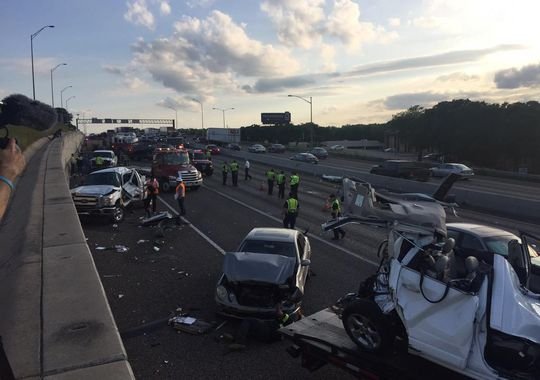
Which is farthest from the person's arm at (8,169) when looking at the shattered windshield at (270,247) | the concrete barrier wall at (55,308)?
the shattered windshield at (270,247)

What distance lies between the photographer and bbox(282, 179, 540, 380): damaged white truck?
4863mm

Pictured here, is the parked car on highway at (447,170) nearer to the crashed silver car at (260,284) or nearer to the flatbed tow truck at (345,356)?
the crashed silver car at (260,284)

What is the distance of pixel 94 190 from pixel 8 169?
16.5 meters

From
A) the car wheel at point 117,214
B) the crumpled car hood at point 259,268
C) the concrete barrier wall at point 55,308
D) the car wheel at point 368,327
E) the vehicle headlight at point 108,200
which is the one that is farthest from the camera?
the car wheel at point 117,214

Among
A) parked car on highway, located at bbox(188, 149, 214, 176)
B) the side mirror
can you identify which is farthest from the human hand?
parked car on highway, located at bbox(188, 149, 214, 176)

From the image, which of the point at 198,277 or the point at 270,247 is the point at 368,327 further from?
the point at 198,277

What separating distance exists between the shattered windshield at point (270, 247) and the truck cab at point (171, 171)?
17.7 metres

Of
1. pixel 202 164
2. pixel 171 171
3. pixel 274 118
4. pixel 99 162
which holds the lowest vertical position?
pixel 171 171

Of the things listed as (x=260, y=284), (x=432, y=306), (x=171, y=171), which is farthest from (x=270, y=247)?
(x=171, y=171)

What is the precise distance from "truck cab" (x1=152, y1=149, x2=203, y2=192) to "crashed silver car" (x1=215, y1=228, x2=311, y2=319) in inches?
734

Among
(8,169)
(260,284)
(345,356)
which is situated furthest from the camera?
(260,284)

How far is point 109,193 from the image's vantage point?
18.2 m

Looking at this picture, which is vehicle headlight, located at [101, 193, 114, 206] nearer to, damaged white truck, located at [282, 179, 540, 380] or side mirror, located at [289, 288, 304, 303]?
side mirror, located at [289, 288, 304, 303]

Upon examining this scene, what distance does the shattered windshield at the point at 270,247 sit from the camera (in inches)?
405
